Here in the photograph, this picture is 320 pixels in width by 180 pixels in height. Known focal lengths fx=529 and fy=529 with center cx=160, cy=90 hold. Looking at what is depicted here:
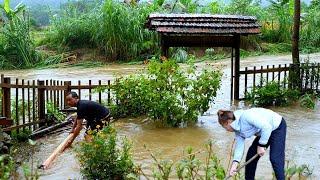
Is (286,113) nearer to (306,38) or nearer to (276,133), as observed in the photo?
(276,133)

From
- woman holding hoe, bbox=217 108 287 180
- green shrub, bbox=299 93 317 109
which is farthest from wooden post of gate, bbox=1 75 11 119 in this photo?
green shrub, bbox=299 93 317 109

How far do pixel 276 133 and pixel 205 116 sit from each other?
595 centimetres

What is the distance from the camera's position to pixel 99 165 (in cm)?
689

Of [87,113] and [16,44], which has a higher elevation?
[16,44]

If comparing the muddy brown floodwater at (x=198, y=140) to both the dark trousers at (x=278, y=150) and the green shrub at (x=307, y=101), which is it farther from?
the dark trousers at (x=278, y=150)

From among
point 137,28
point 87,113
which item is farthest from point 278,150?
point 137,28

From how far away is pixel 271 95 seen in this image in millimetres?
12398

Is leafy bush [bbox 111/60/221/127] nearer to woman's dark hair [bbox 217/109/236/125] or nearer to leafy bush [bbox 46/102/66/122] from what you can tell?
leafy bush [bbox 46/102/66/122]

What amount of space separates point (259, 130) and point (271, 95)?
271 inches

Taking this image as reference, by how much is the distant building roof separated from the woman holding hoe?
621 centimetres

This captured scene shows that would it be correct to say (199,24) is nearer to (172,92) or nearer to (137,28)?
(172,92)

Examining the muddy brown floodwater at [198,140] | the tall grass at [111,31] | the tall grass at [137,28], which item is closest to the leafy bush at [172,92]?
the muddy brown floodwater at [198,140]

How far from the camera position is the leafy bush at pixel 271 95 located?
12461mm

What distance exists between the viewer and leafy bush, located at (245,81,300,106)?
12.5 m
